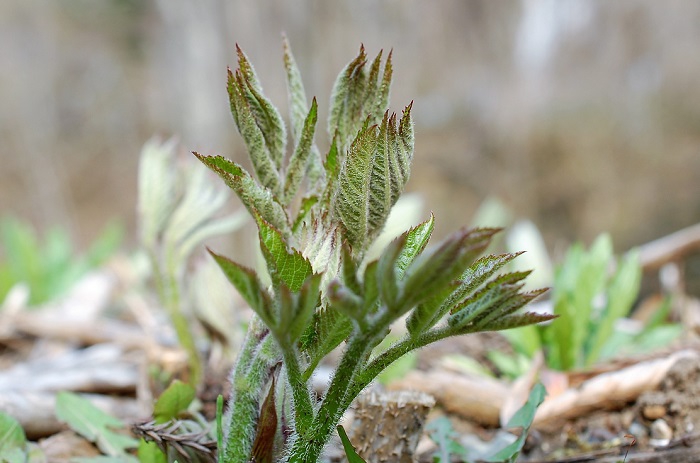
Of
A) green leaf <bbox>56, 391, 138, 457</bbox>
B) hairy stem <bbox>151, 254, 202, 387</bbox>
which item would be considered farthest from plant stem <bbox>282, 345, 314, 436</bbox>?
hairy stem <bbox>151, 254, 202, 387</bbox>

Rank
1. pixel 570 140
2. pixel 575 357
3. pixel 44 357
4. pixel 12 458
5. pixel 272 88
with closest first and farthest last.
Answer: pixel 12 458
pixel 575 357
pixel 44 357
pixel 272 88
pixel 570 140

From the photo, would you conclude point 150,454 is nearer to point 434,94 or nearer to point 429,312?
point 429,312

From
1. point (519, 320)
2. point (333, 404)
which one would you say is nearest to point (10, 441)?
point (333, 404)

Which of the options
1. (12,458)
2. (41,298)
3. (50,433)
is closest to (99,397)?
(50,433)

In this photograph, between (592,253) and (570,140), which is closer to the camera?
(592,253)

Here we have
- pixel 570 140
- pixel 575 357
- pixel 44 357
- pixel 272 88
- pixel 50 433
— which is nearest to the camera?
pixel 50 433

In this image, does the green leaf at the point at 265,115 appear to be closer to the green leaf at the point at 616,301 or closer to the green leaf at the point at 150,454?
the green leaf at the point at 150,454

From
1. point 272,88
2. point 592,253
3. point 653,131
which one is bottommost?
point 592,253

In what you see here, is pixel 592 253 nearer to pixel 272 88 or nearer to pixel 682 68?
pixel 272 88
